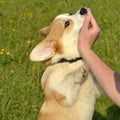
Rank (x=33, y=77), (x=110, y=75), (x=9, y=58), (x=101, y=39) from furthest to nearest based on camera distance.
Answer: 1. (x=101, y=39)
2. (x=9, y=58)
3. (x=33, y=77)
4. (x=110, y=75)

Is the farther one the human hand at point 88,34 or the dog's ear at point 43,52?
the dog's ear at point 43,52

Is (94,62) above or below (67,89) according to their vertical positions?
above

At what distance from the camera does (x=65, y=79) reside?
4289mm

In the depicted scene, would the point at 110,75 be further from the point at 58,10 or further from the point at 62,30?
the point at 58,10

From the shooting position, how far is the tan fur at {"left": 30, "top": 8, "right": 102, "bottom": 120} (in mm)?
4238

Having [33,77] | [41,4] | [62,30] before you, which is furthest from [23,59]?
[41,4]

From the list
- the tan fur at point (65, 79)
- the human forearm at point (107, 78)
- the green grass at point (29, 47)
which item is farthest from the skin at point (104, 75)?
the green grass at point (29, 47)

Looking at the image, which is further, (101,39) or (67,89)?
(101,39)

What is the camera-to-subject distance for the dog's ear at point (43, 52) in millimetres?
4266

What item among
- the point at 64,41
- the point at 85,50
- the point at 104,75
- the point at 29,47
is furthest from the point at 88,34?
the point at 29,47

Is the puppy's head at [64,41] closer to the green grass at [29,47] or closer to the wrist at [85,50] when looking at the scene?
the green grass at [29,47]

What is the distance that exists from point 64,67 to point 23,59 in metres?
1.91

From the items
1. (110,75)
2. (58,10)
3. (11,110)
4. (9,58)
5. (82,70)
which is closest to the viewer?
(110,75)

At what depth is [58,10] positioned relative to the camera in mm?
8039
